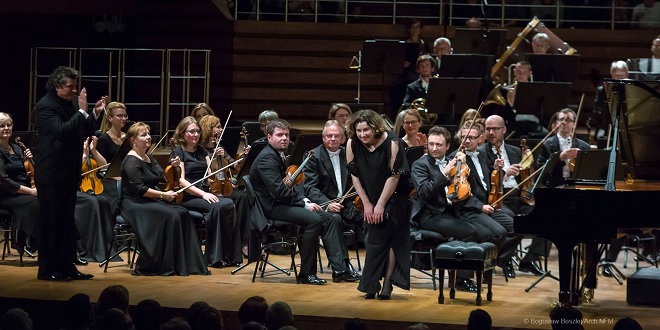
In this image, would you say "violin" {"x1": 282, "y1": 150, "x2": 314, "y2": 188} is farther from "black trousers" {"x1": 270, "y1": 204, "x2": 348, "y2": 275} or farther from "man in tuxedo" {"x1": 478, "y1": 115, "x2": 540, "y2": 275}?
"man in tuxedo" {"x1": 478, "y1": 115, "x2": 540, "y2": 275}

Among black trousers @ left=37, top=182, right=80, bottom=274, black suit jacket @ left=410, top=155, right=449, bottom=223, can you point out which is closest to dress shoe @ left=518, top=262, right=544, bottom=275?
black suit jacket @ left=410, top=155, right=449, bottom=223

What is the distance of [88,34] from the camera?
15.1m

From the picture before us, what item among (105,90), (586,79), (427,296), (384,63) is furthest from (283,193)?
(586,79)

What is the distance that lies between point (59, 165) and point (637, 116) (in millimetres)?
4055

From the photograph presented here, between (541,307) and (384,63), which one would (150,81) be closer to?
(384,63)

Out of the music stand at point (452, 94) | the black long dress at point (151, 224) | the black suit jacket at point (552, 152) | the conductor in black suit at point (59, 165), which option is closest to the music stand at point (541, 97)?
the music stand at point (452, 94)

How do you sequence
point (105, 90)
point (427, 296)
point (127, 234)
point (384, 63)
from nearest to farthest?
point (427, 296), point (127, 234), point (384, 63), point (105, 90)

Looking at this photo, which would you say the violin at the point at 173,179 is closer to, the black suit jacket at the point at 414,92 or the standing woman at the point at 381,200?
the standing woman at the point at 381,200

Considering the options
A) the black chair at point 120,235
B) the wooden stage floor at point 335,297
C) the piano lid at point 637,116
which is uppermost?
the piano lid at point 637,116

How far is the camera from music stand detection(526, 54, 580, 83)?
1232 cm

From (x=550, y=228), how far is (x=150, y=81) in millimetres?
8221

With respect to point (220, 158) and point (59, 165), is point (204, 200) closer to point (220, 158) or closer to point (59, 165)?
point (220, 158)

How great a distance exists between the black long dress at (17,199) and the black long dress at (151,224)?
75 cm

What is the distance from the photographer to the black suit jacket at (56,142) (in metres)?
8.61
